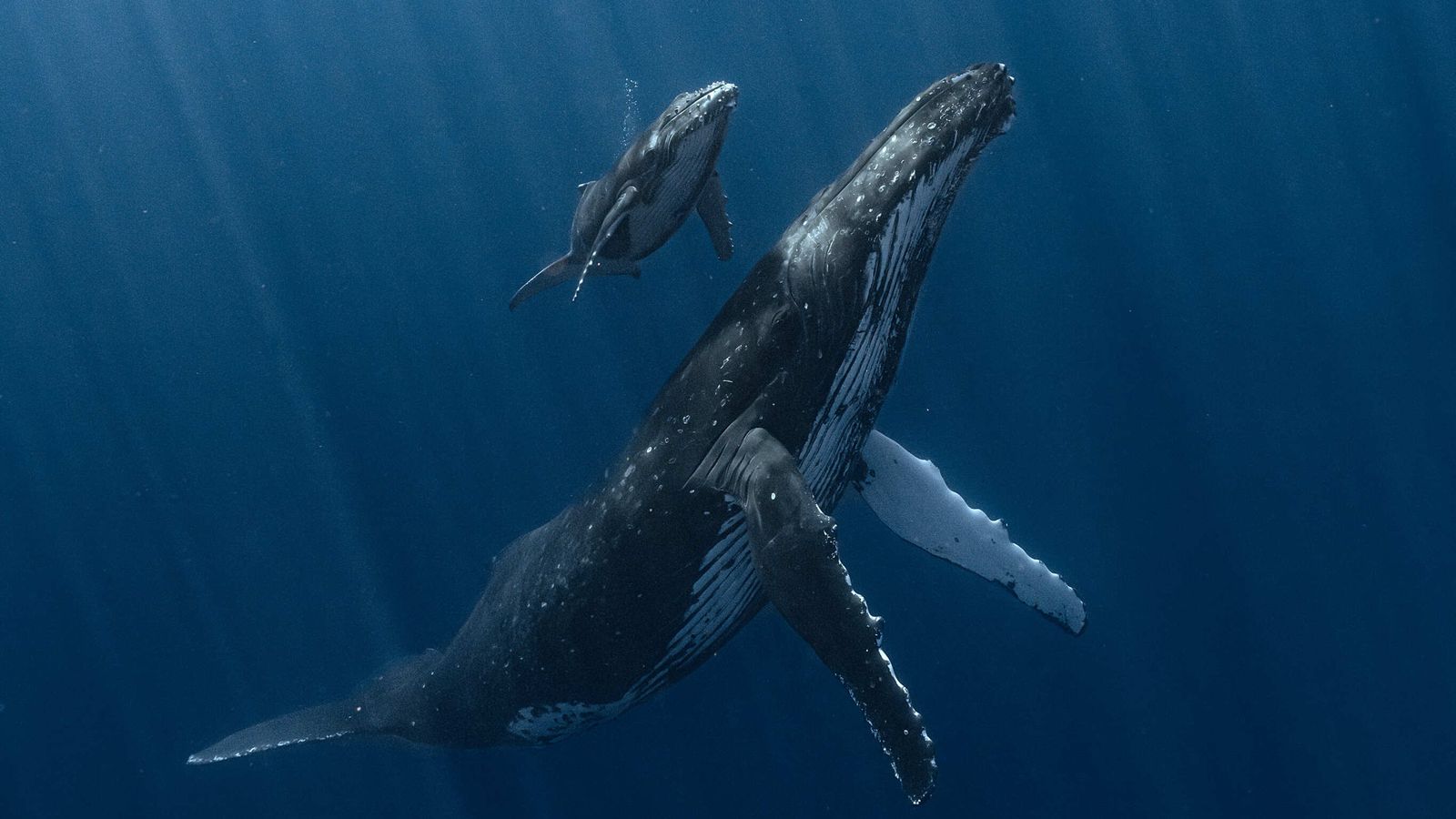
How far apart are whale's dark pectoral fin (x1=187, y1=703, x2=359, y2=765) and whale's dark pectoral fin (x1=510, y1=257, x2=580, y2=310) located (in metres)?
4.07

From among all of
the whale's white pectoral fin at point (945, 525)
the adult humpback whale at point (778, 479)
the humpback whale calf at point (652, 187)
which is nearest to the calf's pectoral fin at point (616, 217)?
the humpback whale calf at point (652, 187)

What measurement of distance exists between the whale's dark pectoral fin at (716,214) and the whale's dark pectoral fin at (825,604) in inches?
121

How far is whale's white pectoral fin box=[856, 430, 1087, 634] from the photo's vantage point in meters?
5.93

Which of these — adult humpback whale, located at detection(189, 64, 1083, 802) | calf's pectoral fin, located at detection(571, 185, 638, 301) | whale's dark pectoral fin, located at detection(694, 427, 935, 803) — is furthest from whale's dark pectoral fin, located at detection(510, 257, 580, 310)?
whale's dark pectoral fin, located at detection(694, 427, 935, 803)

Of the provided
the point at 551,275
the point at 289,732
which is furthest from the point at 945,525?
the point at 289,732

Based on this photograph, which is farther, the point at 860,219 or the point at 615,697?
the point at 615,697

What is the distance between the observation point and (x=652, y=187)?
509 cm

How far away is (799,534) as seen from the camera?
3.74 metres

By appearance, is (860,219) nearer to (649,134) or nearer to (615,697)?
(649,134)

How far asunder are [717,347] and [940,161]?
151 centimetres

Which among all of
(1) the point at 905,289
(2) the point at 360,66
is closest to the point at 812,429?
(1) the point at 905,289

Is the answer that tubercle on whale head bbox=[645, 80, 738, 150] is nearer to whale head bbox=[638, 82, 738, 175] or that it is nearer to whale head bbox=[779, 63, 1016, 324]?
whale head bbox=[638, 82, 738, 175]

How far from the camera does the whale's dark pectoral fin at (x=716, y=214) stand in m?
6.44

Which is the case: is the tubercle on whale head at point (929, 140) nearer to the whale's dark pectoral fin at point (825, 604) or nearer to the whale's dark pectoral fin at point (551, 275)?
the whale's dark pectoral fin at point (825, 604)
